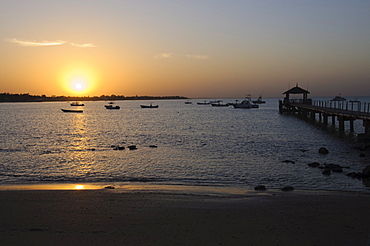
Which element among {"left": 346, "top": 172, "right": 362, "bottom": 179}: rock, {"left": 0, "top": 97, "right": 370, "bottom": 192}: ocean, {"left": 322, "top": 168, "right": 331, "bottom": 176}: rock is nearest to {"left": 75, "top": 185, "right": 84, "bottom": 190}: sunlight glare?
{"left": 0, "top": 97, "right": 370, "bottom": 192}: ocean

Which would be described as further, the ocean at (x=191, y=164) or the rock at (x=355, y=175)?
the ocean at (x=191, y=164)

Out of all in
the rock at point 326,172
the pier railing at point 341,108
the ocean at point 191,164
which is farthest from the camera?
the pier railing at point 341,108

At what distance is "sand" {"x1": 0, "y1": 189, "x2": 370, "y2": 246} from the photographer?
862 centimetres

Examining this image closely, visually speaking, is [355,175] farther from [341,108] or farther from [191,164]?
[341,108]

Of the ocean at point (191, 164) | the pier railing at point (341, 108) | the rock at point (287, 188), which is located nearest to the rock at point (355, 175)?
the ocean at point (191, 164)

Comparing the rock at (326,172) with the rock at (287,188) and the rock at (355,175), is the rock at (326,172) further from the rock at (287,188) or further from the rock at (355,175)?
the rock at (287,188)

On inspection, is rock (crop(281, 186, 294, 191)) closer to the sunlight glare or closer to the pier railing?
the sunlight glare

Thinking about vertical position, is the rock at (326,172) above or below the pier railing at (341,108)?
below

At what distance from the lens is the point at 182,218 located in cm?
1037

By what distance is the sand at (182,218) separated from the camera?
862cm

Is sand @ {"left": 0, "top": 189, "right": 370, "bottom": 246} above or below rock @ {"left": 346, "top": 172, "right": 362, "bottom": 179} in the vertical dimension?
above

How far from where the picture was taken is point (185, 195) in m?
13.6

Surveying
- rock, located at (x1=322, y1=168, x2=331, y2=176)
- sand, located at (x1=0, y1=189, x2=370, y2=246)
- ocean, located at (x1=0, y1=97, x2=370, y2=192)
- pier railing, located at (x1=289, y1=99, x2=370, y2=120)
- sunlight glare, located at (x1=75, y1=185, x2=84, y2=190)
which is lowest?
ocean, located at (x1=0, y1=97, x2=370, y2=192)

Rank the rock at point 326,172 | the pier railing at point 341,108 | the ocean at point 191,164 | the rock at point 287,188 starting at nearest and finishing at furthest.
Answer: the rock at point 287,188 → the ocean at point 191,164 → the rock at point 326,172 → the pier railing at point 341,108
